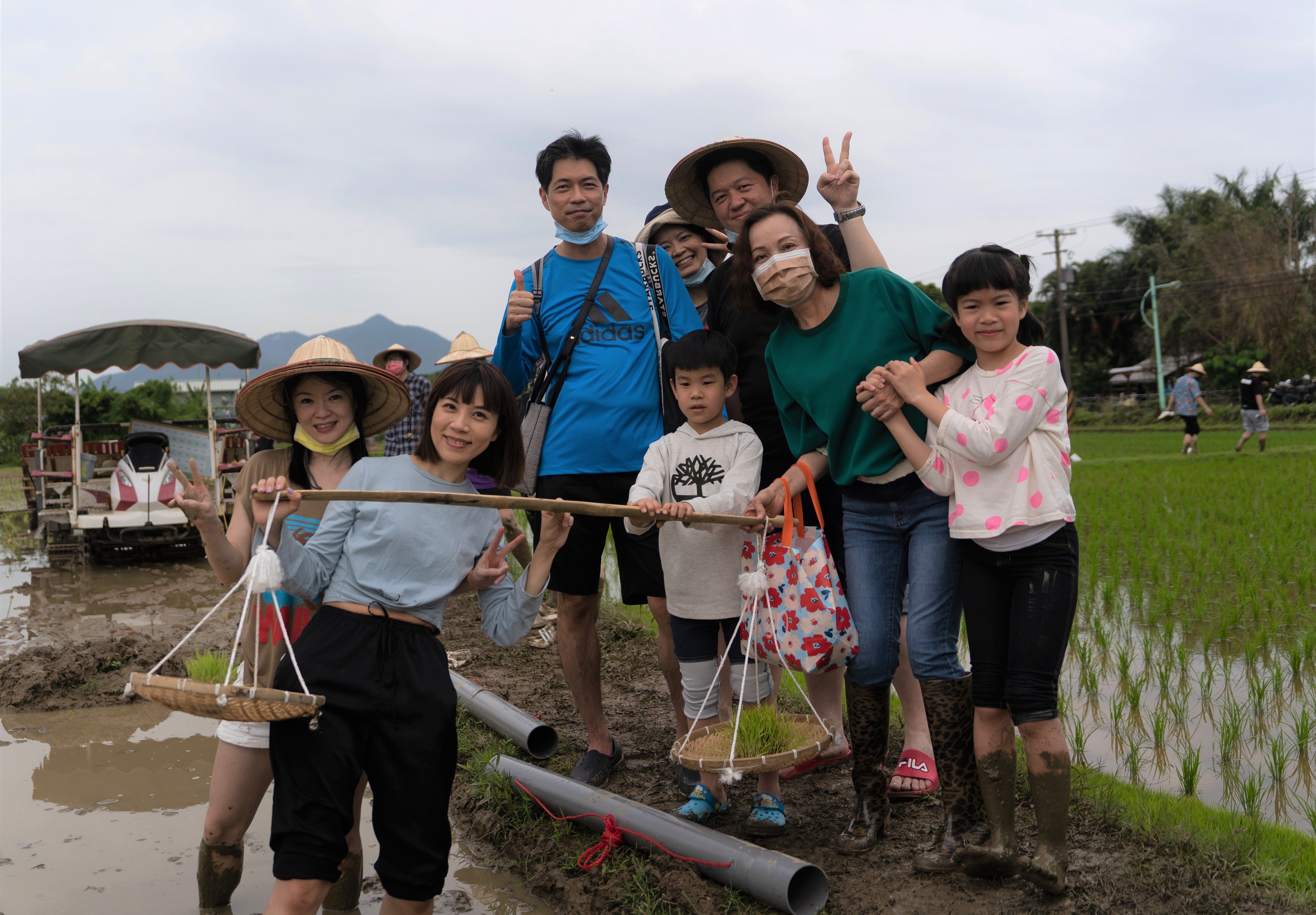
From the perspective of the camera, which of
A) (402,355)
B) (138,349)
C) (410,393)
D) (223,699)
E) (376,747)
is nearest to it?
(223,699)

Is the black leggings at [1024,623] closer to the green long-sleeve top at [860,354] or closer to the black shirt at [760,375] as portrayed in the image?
the green long-sleeve top at [860,354]

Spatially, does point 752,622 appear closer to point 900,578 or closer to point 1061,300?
point 900,578

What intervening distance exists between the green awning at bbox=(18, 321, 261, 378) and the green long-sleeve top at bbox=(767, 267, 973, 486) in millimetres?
8939

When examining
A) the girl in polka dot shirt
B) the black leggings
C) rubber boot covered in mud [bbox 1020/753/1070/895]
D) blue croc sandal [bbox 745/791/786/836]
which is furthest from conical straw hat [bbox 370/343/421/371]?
rubber boot covered in mud [bbox 1020/753/1070/895]

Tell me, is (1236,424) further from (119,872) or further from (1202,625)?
(119,872)

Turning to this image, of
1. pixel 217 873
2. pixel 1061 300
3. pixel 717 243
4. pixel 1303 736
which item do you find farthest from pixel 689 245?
pixel 1061 300

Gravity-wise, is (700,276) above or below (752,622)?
above

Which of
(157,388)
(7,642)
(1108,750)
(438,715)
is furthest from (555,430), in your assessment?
(157,388)

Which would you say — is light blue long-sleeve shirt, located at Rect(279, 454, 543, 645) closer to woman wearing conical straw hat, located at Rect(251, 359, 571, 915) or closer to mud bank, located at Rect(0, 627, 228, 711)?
woman wearing conical straw hat, located at Rect(251, 359, 571, 915)

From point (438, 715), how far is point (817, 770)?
1873mm

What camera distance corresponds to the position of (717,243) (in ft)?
13.1

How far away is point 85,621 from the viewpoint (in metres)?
6.82

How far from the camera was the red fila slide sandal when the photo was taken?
3154 millimetres

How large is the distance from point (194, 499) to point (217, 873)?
123cm
